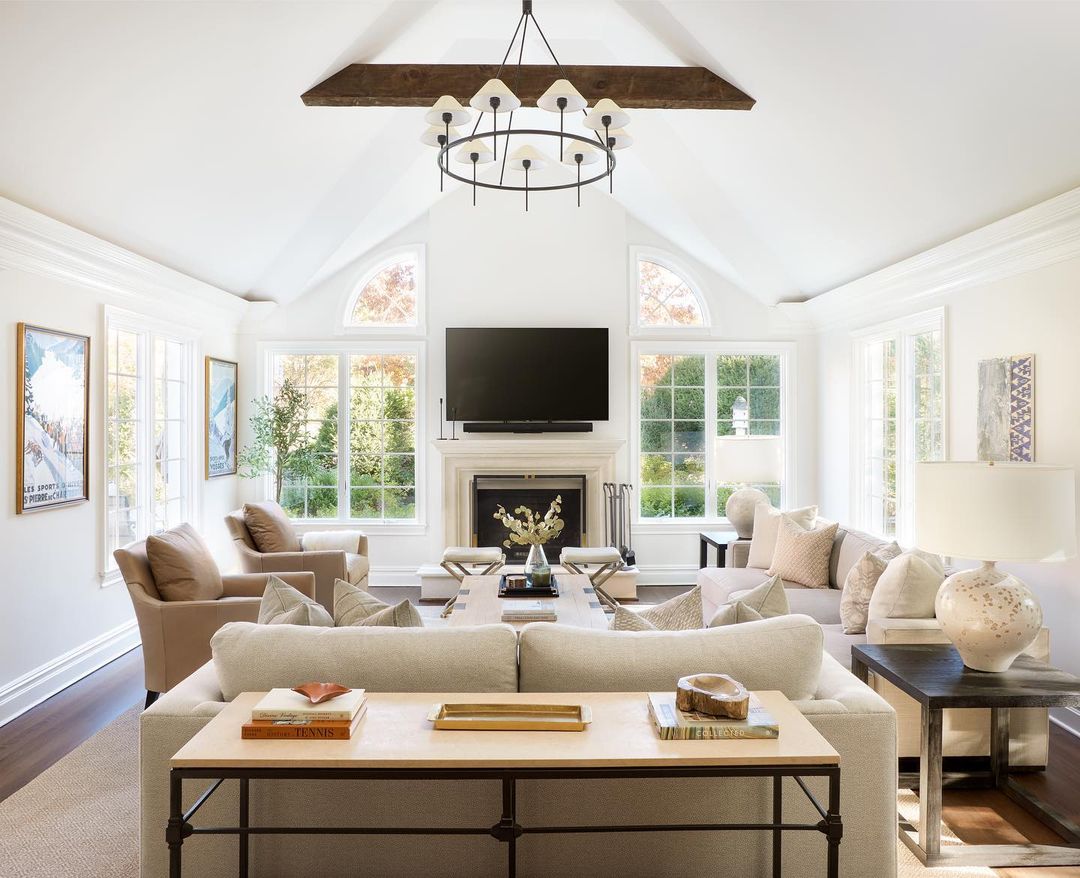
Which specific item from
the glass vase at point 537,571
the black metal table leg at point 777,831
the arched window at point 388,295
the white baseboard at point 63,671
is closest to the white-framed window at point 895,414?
the glass vase at point 537,571

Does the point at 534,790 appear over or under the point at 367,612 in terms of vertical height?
under

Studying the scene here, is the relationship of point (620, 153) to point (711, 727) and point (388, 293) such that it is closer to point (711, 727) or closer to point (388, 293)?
point (388, 293)

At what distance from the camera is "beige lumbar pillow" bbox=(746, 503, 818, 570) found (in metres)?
5.27

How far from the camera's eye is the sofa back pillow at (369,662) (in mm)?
2199

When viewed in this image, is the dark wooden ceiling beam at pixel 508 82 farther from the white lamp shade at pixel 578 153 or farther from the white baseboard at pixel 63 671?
the white baseboard at pixel 63 671

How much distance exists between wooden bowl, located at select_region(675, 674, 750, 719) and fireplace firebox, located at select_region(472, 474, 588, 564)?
5058 millimetres

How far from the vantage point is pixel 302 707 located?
189 centimetres

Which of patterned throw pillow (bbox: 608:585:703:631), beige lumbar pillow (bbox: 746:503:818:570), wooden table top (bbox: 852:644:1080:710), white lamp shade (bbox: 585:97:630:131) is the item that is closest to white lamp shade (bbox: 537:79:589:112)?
white lamp shade (bbox: 585:97:630:131)

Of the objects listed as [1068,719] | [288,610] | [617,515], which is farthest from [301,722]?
[617,515]

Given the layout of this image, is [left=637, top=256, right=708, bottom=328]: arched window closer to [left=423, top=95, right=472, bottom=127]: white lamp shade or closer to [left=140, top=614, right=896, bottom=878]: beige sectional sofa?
[left=423, top=95, right=472, bottom=127]: white lamp shade

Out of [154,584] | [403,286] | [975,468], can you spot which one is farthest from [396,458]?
[975,468]

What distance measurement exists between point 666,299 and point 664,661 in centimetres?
557

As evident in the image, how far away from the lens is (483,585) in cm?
501

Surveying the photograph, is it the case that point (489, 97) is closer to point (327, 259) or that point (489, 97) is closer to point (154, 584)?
point (154, 584)
